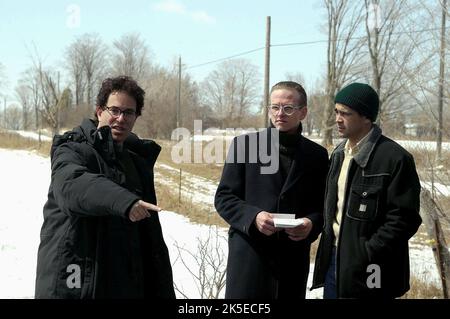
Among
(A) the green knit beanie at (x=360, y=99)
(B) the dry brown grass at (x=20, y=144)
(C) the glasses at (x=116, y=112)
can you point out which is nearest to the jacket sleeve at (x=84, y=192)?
(C) the glasses at (x=116, y=112)

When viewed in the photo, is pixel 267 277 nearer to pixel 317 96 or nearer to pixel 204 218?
pixel 204 218

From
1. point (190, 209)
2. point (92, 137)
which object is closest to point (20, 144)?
point (190, 209)

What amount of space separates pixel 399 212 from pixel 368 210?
15 cm

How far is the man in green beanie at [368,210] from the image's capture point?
2.19 m

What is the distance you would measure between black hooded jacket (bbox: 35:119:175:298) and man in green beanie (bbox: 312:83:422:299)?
1.06 m

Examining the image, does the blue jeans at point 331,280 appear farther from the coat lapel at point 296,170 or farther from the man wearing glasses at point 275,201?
the coat lapel at point 296,170

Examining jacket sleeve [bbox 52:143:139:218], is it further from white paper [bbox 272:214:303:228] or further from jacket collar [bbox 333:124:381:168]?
jacket collar [bbox 333:124:381:168]

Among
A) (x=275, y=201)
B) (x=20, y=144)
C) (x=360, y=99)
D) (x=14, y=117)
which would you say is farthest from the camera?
(x=14, y=117)

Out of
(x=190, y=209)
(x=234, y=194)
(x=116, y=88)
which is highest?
(x=116, y=88)

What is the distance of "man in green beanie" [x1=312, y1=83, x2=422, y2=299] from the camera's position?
219 cm

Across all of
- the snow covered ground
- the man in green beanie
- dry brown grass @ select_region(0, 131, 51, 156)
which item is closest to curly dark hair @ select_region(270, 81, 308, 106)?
the man in green beanie

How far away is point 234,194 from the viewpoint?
2.56 metres

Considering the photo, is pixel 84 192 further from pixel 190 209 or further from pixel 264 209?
pixel 190 209

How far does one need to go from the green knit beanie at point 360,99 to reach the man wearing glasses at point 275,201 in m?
0.24
